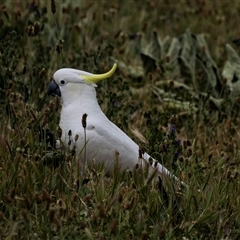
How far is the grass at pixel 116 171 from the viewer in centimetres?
292

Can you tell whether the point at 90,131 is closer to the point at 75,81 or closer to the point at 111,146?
the point at 111,146

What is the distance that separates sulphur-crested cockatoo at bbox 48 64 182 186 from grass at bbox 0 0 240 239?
0.24ft

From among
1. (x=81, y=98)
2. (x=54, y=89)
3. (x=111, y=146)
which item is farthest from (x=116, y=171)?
(x=54, y=89)

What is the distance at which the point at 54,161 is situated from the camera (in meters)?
3.35

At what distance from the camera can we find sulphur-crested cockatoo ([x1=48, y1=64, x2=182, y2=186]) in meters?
3.34

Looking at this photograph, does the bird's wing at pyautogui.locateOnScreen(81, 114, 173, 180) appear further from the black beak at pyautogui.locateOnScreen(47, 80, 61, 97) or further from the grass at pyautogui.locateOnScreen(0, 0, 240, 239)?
the black beak at pyautogui.locateOnScreen(47, 80, 61, 97)

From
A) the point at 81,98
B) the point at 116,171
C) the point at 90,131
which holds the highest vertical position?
the point at 81,98

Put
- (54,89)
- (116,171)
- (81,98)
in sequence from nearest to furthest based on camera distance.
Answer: (116,171) < (81,98) < (54,89)

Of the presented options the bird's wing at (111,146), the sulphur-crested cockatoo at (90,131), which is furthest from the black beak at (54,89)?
the bird's wing at (111,146)

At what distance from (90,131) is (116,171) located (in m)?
A: 0.23

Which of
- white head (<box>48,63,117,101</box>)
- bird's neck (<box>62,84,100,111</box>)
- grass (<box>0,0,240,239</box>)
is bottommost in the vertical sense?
grass (<box>0,0,240,239</box>)

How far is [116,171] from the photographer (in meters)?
3.27

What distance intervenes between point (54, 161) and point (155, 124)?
2.17 ft

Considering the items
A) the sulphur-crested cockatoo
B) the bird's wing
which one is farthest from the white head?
the bird's wing
